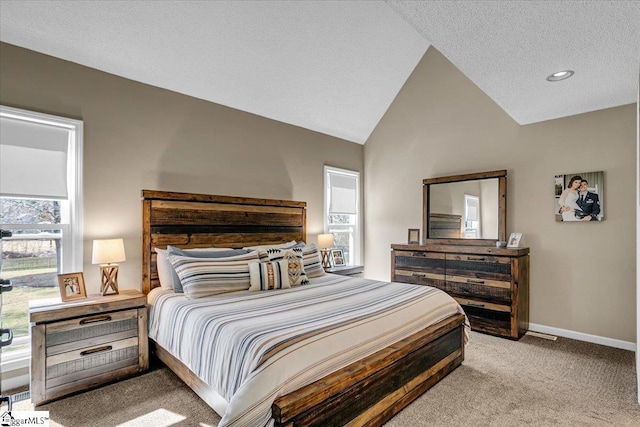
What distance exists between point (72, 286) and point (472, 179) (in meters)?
4.32

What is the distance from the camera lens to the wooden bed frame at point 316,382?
176cm

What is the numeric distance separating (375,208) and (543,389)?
3333mm

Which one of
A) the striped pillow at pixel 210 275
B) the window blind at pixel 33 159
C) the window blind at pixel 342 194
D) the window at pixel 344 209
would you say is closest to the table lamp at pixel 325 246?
the window at pixel 344 209

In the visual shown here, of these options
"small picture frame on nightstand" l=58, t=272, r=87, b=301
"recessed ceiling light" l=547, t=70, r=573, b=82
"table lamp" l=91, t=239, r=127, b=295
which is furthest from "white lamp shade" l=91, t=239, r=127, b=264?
"recessed ceiling light" l=547, t=70, r=573, b=82

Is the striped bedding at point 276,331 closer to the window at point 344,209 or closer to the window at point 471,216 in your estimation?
the window at point 471,216

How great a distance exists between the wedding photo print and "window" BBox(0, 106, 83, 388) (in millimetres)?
4724

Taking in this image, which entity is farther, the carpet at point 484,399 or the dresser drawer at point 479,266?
the dresser drawer at point 479,266

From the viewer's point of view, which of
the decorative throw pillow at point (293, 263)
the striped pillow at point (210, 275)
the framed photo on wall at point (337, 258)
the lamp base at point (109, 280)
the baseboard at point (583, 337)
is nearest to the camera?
the striped pillow at point (210, 275)

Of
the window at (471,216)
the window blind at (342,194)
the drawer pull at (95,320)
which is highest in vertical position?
the window blind at (342,194)

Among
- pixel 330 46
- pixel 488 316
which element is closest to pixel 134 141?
pixel 330 46

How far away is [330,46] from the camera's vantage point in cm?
384

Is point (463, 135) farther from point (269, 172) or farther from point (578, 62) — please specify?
point (269, 172)

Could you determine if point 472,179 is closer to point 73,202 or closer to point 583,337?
point 583,337

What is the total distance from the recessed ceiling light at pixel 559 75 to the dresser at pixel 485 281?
1701mm
